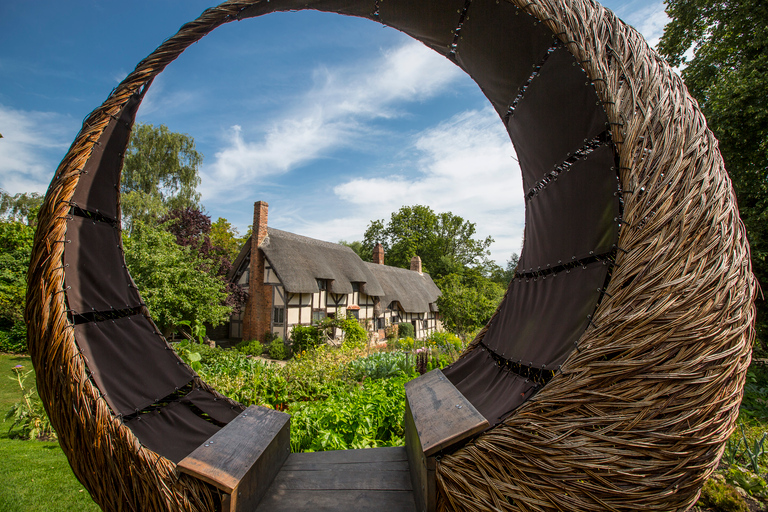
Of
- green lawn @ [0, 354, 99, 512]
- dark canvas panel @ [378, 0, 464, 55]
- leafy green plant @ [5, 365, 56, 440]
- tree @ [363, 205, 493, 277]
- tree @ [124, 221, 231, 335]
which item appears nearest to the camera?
dark canvas panel @ [378, 0, 464, 55]

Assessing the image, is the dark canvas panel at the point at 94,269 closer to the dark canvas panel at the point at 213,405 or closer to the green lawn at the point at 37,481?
the dark canvas panel at the point at 213,405

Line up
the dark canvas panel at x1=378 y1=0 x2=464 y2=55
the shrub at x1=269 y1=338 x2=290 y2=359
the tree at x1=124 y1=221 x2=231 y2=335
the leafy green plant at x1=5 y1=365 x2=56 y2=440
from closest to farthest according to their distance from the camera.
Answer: the dark canvas panel at x1=378 y1=0 x2=464 y2=55 → the leafy green plant at x1=5 y1=365 x2=56 y2=440 → the tree at x1=124 y1=221 x2=231 y2=335 → the shrub at x1=269 y1=338 x2=290 y2=359

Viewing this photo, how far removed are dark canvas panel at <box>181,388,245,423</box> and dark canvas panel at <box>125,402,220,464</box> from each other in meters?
0.05

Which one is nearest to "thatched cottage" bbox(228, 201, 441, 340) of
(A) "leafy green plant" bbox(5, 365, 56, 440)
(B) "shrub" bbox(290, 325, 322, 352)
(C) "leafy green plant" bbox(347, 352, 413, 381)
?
(B) "shrub" bbox(290, 325, 322, 352)

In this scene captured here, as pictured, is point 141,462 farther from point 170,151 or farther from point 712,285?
point 170,151

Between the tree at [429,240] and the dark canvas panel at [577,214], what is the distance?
31.1 metres

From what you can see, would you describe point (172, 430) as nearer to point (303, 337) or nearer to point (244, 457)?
point (244, 457)

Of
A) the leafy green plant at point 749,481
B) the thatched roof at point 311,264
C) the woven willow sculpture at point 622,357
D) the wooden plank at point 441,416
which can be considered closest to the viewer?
the woven willow sculpture at point 622,357

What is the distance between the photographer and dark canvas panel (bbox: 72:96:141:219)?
65.0 inches

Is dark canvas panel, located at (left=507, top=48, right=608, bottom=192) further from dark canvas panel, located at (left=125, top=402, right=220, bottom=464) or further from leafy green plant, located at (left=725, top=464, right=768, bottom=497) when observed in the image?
leafy green plant, located at (left=725, top=464, right=768, bottom=497)

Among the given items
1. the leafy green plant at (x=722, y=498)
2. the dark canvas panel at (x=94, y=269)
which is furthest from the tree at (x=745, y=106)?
the dark canvas panel at (x=94, y=269)

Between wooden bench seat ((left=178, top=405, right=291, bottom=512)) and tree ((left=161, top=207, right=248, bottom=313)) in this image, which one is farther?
tree ((left=161, top=207, right=248, bottom=313))

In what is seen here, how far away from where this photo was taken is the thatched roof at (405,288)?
67.1ft

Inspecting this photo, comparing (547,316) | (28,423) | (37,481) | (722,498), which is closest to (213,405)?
(547,316)
